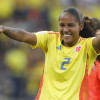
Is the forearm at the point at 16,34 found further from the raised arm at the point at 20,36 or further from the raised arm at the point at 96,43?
the raised arm at the point at 96,43

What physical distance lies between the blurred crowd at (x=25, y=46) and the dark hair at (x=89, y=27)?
12.7 feet

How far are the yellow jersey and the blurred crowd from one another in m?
4.20

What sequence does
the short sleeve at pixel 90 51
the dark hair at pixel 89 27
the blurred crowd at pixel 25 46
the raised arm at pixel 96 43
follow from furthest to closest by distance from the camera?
the blurred crowd at pixel 25 46 < the dark hair at pixel 89 27 < the short sleeve at pixel 90 51 < the raised arm at pixel 96 43

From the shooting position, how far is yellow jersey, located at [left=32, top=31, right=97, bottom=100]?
14.8 feet

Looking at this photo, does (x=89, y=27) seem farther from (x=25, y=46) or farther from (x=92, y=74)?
(x=25, y=46)

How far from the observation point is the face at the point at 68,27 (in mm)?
4578

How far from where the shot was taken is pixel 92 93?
524 cm

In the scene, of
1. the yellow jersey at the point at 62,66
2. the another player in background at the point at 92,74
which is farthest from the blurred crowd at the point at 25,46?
the yellow jersey at the point at 62,66

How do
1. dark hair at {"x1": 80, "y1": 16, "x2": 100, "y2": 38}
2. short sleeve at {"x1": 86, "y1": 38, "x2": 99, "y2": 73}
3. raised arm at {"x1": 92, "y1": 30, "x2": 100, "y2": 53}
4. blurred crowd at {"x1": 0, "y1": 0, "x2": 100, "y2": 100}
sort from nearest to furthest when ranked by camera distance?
raised arm at {"x1": 92, "y1": 30, "x2": 100, "y2": 53}, short sleeve at {"x1": 86, "y1": 38, "x2": 99, "y2": 73}, dark hair at {"x1": 80, "y1": 16, "x2": 100, "y2": 38}, blurred crowd at {"x1": 0, "y1": 0, "x2": 100, "y2": 100}

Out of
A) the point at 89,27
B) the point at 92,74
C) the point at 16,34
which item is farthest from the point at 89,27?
the point at 16,34

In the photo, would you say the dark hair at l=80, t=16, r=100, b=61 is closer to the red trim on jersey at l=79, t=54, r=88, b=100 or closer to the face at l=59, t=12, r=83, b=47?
the face at l=59, t=12, r=83, b=47

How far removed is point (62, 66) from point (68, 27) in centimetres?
48

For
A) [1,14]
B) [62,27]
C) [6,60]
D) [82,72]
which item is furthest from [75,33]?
[1,14]

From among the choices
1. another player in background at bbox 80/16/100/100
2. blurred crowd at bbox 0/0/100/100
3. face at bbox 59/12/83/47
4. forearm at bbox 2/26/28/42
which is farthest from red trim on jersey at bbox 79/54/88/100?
blurred crowd at bbox 0/0/100/100
